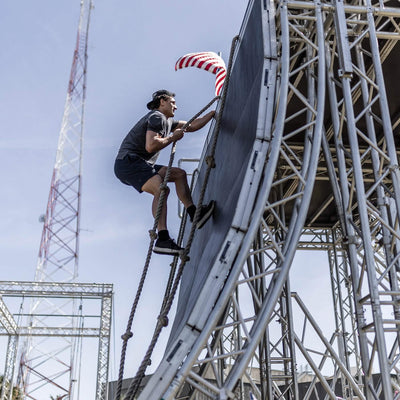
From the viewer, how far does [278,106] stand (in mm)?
4371

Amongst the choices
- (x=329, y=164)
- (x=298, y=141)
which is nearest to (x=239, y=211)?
(x=329, y=164)

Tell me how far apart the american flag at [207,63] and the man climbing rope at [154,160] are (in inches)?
160

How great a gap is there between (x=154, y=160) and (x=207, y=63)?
4515 mm

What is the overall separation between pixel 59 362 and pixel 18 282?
4.99 meters

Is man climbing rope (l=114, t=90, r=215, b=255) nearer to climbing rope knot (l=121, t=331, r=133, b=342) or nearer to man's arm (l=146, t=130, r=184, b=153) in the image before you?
man's arm (l=146, t=130, r=184, b=153)

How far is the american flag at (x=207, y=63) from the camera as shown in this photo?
9591 millimetres

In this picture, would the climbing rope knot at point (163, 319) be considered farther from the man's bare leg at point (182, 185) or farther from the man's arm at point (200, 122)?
the man's arm at point (200, 122)

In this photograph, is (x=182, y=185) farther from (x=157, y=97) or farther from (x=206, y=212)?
(x=157, y=97)

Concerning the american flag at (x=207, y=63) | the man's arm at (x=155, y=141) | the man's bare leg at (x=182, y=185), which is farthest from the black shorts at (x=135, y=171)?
the american flag at (x=207, y=63)

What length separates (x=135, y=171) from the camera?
536cm

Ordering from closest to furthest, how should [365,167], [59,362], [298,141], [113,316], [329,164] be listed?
[329,164] < [298,141] < [365,167] < [113,316] < [59,362]

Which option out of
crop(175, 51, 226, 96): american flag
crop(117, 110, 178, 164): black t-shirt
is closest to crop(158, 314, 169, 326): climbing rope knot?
crop(117, 110, 178, 164): black t-shirt

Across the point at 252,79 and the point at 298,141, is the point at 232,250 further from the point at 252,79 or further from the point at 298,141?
the point at 298,141

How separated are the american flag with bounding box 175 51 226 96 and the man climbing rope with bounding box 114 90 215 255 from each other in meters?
4.07
